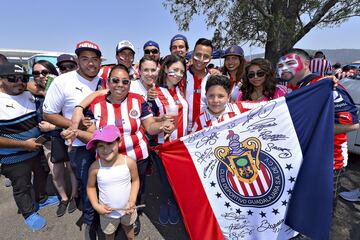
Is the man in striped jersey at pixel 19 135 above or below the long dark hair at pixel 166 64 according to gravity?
below

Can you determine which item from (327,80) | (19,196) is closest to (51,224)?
(19,196)

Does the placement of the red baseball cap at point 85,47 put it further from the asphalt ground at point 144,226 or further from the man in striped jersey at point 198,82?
the asphalt ground at point 144,226

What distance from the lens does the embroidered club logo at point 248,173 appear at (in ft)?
7.79

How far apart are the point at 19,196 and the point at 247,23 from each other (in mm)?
10497

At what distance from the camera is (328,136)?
223cm

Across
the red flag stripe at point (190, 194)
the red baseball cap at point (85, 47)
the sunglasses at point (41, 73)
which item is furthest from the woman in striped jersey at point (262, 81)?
the sunglasses at point (41, 73)

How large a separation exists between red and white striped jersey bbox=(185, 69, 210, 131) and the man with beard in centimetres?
129

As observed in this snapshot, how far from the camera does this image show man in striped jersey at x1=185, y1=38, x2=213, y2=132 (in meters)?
3.18

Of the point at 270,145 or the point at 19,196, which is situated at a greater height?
the point at 270,145

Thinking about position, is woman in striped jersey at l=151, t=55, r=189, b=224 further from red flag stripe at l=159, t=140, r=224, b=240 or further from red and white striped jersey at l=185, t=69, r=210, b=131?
red flag stripe at l=159, t=140, r=224, b=240

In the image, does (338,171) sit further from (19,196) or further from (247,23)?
(247,23)

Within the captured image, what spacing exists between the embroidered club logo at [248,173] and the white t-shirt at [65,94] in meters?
1.82

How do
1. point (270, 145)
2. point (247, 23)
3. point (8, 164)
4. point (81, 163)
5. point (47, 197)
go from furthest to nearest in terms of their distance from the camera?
point (247, 23) < point (47, 197) < point (8, 164) < point (81, 163) < point (270, 145)

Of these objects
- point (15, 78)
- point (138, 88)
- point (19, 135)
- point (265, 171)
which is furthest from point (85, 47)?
point (265, 171)
